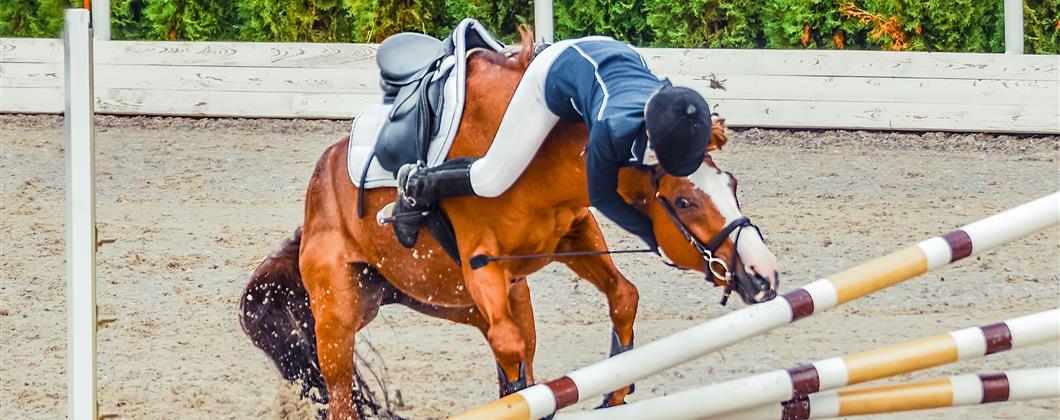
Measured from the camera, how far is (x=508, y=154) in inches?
129

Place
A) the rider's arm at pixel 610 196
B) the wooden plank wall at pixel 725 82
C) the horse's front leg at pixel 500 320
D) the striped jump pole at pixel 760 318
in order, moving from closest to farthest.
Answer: the rider's arm at pixel 610 196, the striped jump pole at pixel 760 318, the horse's front leg at pixel 500 320, the wooden plank wall at pixel 725 82

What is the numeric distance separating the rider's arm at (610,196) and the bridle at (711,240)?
0.09m

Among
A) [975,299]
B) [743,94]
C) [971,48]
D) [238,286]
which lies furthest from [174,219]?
[971,48]

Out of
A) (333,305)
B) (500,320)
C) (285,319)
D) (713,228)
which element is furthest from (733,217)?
(285,319)

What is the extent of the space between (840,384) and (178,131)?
545 cm

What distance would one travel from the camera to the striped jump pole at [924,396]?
11.3 feet

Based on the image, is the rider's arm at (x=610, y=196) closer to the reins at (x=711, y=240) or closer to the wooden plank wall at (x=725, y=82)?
the reins at (x=711, y=240)

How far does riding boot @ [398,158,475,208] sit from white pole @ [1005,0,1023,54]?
207 inches

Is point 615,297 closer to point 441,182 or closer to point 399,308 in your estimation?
point 441,182

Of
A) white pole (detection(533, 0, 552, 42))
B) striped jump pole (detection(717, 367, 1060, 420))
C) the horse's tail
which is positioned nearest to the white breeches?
striped jump pole (detection(717, 367, 1060, 420))

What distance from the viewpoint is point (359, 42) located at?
810cm

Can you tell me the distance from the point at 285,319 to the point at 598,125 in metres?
1.65

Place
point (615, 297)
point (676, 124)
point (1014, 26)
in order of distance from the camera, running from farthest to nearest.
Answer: point (1014, 26)
point (615, 297)
point (676, 124)

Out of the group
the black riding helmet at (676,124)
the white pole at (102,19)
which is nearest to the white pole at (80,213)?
the black riding helmet at (676,124)
